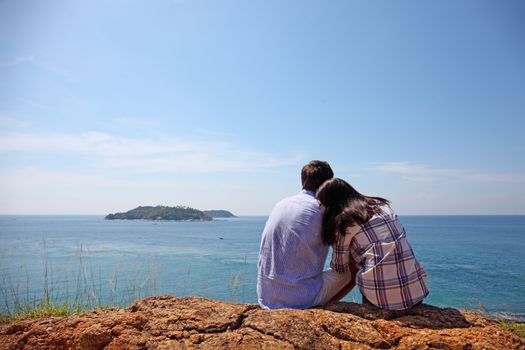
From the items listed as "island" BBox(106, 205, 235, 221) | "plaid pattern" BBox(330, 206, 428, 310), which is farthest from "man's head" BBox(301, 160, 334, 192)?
"island" BBox(106, 205, 235, 221)

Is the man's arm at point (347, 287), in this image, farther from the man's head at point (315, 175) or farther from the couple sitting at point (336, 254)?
the man's head at point (315, 175)

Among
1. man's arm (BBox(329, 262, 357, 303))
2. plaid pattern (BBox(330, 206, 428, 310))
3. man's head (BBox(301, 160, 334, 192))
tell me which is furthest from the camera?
man's head (BBox(301, 160, 334, 192))

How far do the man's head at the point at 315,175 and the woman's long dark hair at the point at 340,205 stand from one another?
1.27 ft

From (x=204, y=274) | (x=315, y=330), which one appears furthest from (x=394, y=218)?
(x=204, y=274)

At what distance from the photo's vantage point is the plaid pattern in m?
2.91

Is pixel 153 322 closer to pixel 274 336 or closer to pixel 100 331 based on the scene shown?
pixel 100 331

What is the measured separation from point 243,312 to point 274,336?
18.4 inches

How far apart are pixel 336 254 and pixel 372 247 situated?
16.1 inches

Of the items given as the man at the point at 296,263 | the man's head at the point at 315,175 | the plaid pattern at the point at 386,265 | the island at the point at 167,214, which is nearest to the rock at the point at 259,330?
the plaid pattern at the point at 386,265

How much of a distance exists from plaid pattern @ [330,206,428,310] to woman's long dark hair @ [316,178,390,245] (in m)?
0.10

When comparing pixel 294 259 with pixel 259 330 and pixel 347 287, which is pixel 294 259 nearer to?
pixel 347 287

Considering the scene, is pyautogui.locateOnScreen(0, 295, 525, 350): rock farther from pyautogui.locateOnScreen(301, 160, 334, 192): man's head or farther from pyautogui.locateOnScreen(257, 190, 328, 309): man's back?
pyautogui.locateOnScreen(301, 160, 334, 192): man's head

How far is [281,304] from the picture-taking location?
10.6ft

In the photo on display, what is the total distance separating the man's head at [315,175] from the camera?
3752 mm
